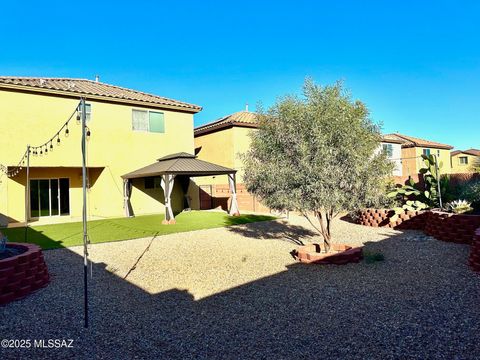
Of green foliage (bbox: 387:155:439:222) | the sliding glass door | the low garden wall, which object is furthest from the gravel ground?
the sliding glass door

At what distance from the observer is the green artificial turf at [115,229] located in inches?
460

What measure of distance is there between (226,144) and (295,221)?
9838 mm

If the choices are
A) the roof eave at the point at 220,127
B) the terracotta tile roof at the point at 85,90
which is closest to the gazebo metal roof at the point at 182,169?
the terracotta tile roof at the point at 85,90

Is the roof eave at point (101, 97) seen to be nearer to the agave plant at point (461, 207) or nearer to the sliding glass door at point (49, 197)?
the sliding glass door at point (49, 197)

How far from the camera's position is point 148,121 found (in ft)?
66.7

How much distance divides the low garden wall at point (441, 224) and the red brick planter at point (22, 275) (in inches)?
356

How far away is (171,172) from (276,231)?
19.7 feet

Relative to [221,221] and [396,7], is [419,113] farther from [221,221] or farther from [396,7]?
[221,221]

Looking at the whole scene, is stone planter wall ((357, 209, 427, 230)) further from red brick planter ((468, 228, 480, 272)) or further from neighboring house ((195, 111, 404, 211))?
neighboring house ((195, 111, 404, 211))

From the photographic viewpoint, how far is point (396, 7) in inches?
537

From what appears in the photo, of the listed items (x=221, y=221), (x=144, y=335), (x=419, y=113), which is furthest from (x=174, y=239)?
(x=419, y=113)

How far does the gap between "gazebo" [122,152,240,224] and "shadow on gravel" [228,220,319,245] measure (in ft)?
11.6

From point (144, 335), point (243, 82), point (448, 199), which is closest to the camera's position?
point (144, 335)

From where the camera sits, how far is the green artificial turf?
11.7 metres
